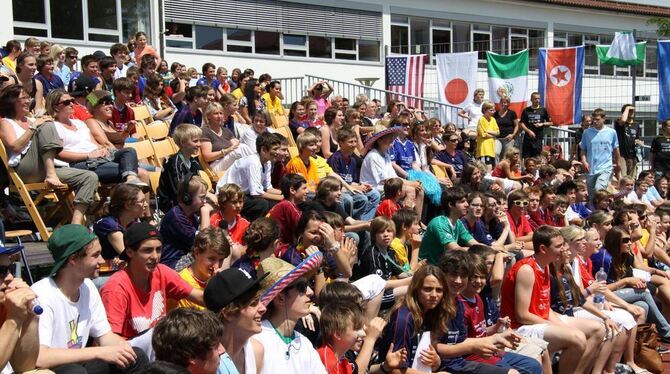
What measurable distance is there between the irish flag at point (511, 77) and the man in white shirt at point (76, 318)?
14500 mm

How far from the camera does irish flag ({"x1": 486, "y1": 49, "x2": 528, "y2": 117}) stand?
61.2ft

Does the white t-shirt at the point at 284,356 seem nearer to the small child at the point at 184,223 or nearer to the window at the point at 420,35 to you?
the small child at the point at 184,223

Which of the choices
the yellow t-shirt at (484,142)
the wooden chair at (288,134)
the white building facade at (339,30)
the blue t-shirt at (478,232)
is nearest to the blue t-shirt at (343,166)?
the blue t-shirt at (478,232)

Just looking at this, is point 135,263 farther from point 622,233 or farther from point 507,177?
point 507,177

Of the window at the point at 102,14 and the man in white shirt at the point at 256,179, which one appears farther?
the window at the point at 102,14

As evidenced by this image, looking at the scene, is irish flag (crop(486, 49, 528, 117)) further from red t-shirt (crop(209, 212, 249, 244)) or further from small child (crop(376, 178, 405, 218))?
red t-shirt (crop(209, 212, 249, 244))

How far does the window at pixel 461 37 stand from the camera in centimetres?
2870

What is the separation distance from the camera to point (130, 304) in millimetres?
5211

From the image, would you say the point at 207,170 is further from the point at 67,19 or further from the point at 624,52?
the point at 624,52

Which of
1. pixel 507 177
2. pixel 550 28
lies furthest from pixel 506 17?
pixel 507 177

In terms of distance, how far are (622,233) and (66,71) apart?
8.96 metres

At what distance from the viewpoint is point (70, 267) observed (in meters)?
4.73

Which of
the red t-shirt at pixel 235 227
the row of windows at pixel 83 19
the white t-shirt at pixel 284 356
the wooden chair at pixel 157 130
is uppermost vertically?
the row of windows at pixel 83 19

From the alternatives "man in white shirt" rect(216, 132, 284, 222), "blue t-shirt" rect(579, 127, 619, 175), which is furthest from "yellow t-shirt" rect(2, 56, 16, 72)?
"blue t-shirt" rect(579, 127, 619, 175)
